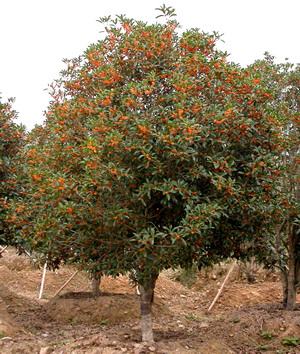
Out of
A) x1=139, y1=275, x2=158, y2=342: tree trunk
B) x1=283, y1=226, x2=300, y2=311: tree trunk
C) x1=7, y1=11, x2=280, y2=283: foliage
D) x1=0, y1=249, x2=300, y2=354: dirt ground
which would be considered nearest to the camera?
x1=7, y1=11, x2=280, y2=283: foliage

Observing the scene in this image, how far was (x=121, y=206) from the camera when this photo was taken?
704cm

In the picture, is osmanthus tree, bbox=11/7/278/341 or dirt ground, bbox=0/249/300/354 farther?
dirt ground, bbox=0/249/300/354

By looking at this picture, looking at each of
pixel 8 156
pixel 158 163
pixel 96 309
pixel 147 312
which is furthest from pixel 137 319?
pixel 158 163

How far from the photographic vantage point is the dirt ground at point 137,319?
26.2ft

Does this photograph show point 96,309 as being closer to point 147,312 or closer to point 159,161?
point 147,312

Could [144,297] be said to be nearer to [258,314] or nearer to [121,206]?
[121,206]

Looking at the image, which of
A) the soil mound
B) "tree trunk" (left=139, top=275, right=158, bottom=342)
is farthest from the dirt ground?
"tree trunk" (left=139, top=275, right=158, bottom=342)

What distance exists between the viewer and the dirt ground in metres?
7.97

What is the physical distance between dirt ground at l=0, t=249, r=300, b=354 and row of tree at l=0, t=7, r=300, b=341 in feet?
4.04

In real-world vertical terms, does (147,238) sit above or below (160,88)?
below

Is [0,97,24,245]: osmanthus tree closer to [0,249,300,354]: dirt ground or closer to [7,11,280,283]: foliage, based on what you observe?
[0,249,300,354]: dirt ground

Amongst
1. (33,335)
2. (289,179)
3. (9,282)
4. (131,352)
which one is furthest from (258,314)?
(9,282)

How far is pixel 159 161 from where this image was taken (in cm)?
658

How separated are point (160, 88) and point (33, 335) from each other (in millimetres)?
6405
